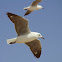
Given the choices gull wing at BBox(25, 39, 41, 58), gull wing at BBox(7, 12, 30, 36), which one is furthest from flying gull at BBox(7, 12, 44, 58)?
gull wing at BBox(25, 39, 41, 58)

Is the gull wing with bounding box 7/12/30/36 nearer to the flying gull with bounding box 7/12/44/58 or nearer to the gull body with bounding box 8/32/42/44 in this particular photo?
the flying gull with bounding box 7/12/44/58

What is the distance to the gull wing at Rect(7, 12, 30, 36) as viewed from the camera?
9.21 meters

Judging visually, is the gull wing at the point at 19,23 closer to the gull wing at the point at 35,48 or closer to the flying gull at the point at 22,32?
the flying gull at the point at 22,32

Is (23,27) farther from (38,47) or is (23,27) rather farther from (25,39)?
(38,47)

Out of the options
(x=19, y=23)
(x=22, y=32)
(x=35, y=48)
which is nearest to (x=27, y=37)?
(x=22, y=32)

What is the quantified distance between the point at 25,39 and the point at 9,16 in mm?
A: 1559

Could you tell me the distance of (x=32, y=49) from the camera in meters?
11.0

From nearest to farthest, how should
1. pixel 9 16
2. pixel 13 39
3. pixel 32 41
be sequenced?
1. pixel 9 16
2. pixel 13 39
3. pixel 32 41

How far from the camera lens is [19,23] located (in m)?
9.62

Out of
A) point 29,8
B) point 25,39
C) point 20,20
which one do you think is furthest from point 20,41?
point 29,8

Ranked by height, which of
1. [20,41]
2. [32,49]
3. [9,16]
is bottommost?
[32,49]

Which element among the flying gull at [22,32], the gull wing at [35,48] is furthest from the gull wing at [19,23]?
the gull wing at [35,48]

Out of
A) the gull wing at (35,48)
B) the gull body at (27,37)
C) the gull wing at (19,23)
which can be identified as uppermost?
the gull wing at (19,23)

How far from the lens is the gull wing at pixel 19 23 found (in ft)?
30.2
